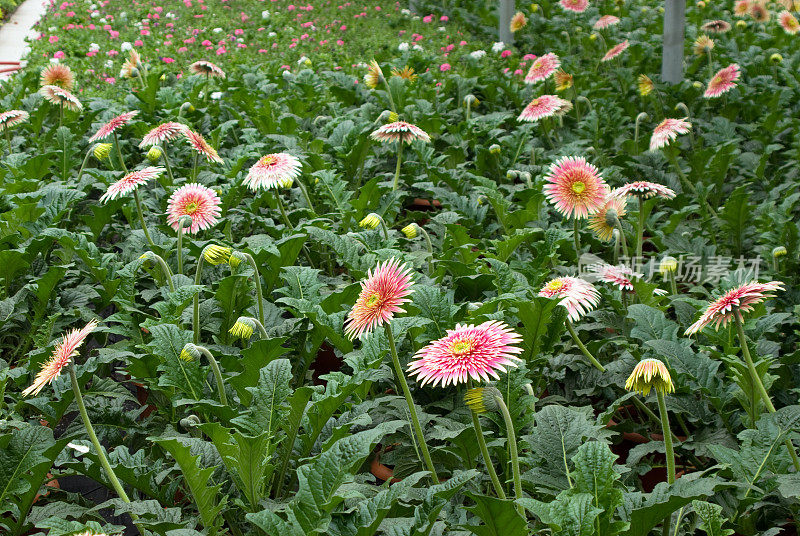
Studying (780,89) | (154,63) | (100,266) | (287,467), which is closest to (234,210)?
(100,266)

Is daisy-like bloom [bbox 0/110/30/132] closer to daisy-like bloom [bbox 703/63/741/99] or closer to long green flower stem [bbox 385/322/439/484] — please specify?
long green flower stem [bbox 385/322/439/484]

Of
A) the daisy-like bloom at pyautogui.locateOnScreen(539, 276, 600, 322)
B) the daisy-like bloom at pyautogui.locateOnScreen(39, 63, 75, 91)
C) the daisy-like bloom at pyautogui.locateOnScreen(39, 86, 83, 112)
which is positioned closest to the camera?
the daisy-like bloom at pyautogui.locateOnScreen(539, 276, 600, 322)

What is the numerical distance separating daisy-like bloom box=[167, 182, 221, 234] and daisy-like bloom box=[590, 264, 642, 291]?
1362 mm

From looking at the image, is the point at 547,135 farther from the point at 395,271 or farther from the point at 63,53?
the point at 63,53

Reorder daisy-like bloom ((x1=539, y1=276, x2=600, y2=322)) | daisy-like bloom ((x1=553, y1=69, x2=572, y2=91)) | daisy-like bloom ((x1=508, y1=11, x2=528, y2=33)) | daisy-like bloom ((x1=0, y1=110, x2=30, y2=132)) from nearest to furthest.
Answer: daisy-like bloom ((x1=539, y1=276, x2=600, y2=322))
daisy-like bloom ((x1=0, y1=110, x2=30, y2=132))
daisy-like bloom ((x1=553, y1=69, x2=572, y2=91))
daisy-like bloom ((x1=508, y1=11, x2=528, y2=33))

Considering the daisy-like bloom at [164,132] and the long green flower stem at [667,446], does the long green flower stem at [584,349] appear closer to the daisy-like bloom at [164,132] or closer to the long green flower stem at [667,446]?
the long green flower stem at [667,446]

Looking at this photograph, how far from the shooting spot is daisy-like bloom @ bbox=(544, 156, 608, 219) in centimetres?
274

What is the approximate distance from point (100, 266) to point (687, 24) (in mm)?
6030

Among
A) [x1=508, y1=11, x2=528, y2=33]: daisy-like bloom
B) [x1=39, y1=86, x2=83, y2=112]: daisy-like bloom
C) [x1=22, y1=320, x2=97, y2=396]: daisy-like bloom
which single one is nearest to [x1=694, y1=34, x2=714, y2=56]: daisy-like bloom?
[x1=508, y1=11, x2=528, y2=33]: daisy-like bloom

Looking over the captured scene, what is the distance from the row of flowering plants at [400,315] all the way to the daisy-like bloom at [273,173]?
2 centimetres

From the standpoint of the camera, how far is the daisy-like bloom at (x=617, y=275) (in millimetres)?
2539

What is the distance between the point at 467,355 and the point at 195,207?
5.15 ft

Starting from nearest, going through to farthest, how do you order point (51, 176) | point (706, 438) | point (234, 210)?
1. point (706, 438)
2. point (234, 210)
3. point (51, 176)

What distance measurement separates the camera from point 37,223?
3.10 metres
